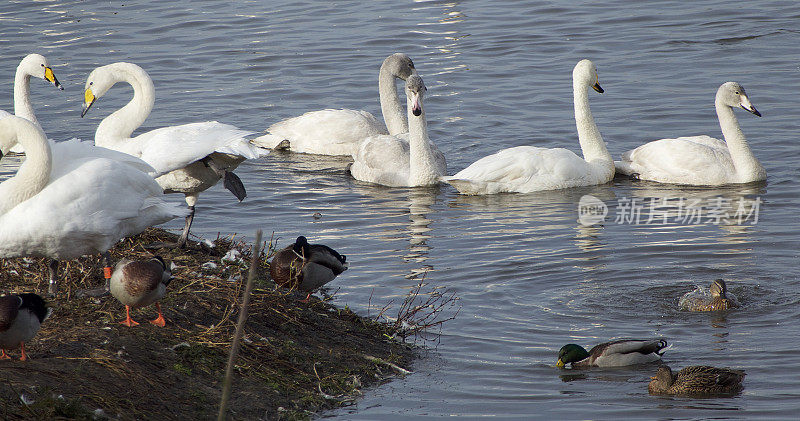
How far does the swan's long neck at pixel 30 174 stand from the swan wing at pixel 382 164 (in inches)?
251

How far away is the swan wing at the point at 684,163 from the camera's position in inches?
468

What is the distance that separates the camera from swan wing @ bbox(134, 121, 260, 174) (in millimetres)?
8234

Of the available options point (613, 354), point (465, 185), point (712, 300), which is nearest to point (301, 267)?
point (613, 354)

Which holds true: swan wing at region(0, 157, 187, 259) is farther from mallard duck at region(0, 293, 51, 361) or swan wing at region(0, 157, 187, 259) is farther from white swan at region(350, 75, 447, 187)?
white swan at region(350, 75, 447, 187)

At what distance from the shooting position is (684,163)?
11.9 meters

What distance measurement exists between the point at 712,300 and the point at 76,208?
4.39 metres

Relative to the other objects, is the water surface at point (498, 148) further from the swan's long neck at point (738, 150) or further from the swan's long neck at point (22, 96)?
the swan's long neck at point (22, 96)

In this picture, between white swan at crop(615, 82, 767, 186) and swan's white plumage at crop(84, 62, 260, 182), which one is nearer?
swan's white plumage at crop(84, 62, 260, 182)

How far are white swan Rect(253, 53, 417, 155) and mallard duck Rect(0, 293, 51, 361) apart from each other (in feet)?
29.2

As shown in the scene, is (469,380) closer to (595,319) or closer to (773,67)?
(595,319)

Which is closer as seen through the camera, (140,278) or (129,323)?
(140,278)

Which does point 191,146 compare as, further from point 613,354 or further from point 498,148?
point 498,148

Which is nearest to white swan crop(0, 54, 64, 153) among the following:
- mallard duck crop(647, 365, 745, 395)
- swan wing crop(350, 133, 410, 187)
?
swan wing crop(350, 133, 410, 187)

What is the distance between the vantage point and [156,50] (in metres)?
20.7
